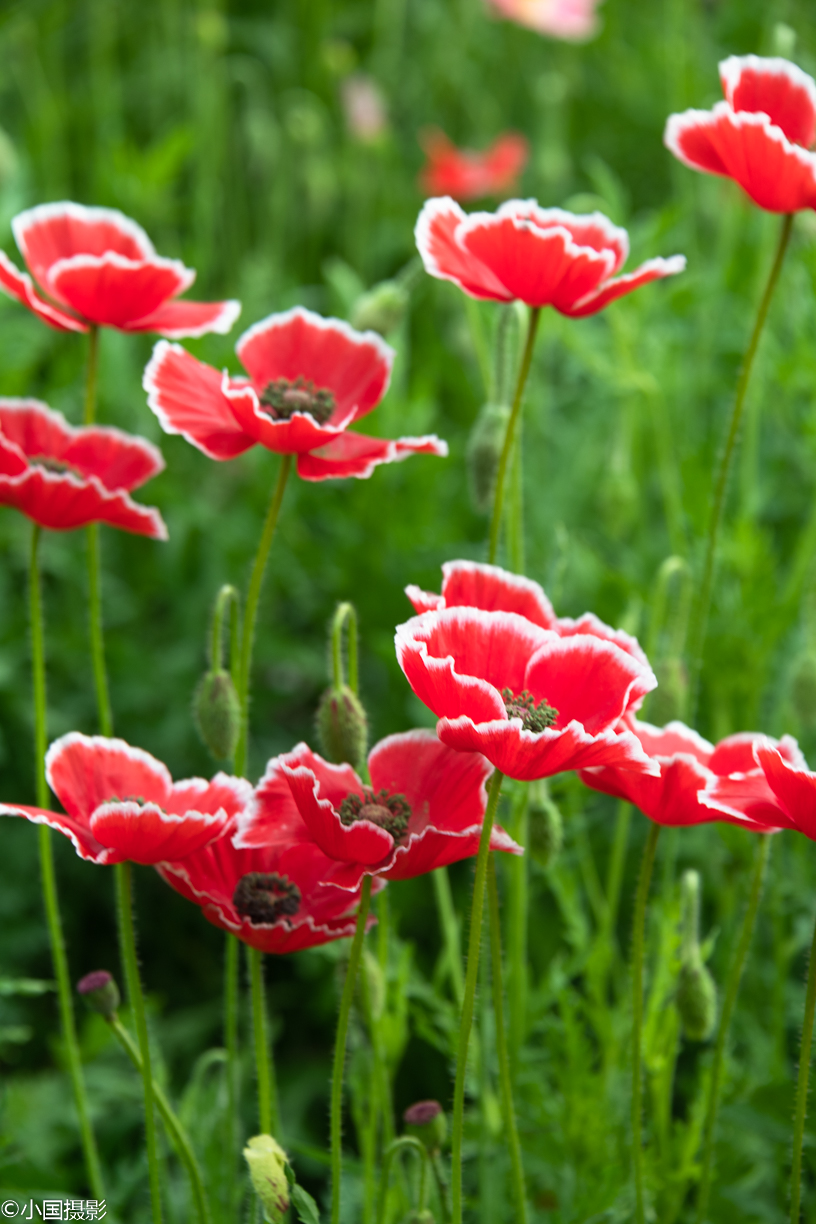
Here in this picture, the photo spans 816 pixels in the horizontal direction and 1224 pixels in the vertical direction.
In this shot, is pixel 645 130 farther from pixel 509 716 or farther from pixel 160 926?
pixel 509 716

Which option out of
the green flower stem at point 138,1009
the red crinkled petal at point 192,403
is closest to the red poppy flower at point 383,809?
the green flower stem at point 138,1009

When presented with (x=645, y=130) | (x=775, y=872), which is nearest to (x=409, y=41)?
(x=645, y=130)

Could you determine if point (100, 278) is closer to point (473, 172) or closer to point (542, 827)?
point (542, 827)

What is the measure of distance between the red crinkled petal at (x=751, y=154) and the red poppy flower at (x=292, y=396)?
235 mm

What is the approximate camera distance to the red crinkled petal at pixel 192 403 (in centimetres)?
82

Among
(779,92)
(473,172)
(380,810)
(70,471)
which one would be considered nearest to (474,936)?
(380,810)

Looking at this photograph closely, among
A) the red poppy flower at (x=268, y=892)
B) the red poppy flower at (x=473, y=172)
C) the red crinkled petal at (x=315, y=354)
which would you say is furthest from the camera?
the red poppy flower at (x=473, y=172)

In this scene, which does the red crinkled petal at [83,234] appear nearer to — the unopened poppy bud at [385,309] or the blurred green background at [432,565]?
the unopened poppy bud at [385,309]

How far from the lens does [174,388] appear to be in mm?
851

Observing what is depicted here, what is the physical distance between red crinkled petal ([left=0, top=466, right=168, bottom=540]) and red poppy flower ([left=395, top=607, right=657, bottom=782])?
10.8 inches

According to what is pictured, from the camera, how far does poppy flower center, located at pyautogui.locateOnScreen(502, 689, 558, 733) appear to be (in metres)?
0.68

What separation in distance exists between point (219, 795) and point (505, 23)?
3.14 metres

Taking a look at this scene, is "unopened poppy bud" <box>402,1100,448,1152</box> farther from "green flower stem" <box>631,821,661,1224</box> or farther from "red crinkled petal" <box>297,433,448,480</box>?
"red crinkled petal" <box>297,433,448,480</box>

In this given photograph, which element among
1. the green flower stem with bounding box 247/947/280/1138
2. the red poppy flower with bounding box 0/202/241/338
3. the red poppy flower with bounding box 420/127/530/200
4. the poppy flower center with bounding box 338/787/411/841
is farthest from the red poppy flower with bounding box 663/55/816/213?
the red poppy flower with bounding box 420/127/530/200
